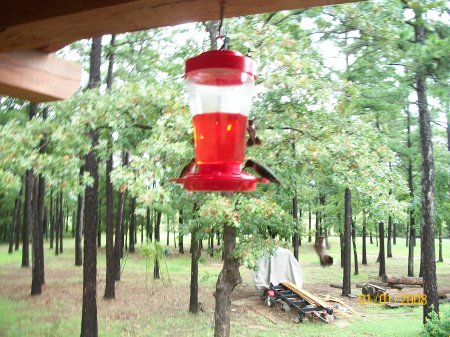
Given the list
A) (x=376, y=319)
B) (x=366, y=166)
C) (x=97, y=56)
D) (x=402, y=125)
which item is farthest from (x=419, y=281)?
(x=97, y=56)

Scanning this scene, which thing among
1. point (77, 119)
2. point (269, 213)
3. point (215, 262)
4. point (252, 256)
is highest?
point (77, 119)

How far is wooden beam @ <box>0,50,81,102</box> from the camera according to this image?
196cm

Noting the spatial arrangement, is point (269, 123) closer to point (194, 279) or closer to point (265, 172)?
point (265, 172)

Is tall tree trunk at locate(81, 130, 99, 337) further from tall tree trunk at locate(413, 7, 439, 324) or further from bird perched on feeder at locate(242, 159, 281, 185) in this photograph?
bird perched on feeder at locate(242, 159, 281, 185)

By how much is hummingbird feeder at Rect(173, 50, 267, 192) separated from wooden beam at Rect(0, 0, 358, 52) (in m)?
0.41

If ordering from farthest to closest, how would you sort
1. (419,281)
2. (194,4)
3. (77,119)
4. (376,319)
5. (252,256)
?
(419,281) < (376,319) < (252,256) < (77,119) < (194,4)

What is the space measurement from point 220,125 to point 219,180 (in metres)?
0.30

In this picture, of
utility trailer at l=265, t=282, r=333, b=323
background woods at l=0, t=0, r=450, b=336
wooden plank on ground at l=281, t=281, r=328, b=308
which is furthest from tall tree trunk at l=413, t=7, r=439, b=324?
wooden plank on ground at l=281, t=281, r=328, b=308

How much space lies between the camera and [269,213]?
8.19 m

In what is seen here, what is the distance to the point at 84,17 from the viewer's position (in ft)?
4.96

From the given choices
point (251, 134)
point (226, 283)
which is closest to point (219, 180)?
point (251, 134)

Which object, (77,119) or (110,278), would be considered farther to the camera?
(110,278)

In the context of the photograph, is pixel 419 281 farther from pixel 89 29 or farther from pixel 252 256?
pixel 89 29

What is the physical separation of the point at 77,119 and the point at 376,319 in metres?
11.7
